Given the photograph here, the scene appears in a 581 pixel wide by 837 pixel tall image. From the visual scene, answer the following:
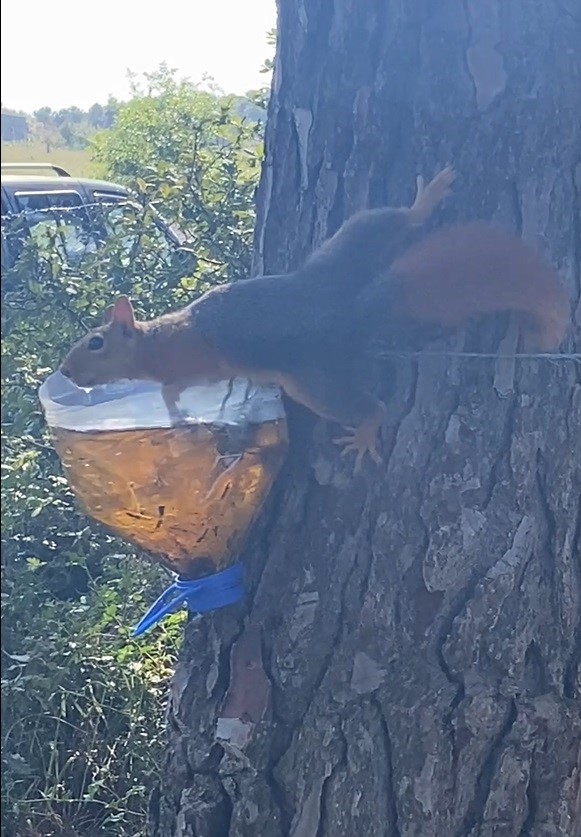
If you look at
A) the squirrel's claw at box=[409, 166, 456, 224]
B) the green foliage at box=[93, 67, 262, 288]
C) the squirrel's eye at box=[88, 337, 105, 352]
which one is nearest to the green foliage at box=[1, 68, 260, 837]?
the green foliage at box=[93, 67, 262, 288]

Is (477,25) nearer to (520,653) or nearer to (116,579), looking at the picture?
(520,653)

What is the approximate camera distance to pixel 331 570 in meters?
1.17

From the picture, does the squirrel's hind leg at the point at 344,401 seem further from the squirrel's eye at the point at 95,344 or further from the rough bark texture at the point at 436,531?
the squirrel's eye at the point at 95,344

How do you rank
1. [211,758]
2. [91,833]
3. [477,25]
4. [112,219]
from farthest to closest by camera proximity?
[112,219] → [91,833] → [211,758] → [477,25]

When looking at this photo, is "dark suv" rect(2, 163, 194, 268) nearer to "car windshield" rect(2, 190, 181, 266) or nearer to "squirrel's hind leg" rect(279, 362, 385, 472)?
"car windshield" rect(2, 190, 181, 266)

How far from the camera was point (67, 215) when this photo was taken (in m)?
1.80

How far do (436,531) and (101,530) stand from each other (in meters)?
0.63

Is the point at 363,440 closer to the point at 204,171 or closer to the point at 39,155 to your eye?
the point at 39,155

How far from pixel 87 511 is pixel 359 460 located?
0.29 metres

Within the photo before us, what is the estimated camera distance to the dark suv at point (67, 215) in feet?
3.34

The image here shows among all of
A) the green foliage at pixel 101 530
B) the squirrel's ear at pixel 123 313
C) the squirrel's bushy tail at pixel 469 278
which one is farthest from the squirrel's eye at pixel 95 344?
the squirrel's bushy tail at pixel 469 278

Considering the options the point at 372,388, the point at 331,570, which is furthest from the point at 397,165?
the point at 331,570

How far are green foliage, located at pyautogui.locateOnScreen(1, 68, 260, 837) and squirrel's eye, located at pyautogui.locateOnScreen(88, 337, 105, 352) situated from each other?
13 cm

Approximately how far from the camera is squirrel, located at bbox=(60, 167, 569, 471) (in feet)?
3.45
